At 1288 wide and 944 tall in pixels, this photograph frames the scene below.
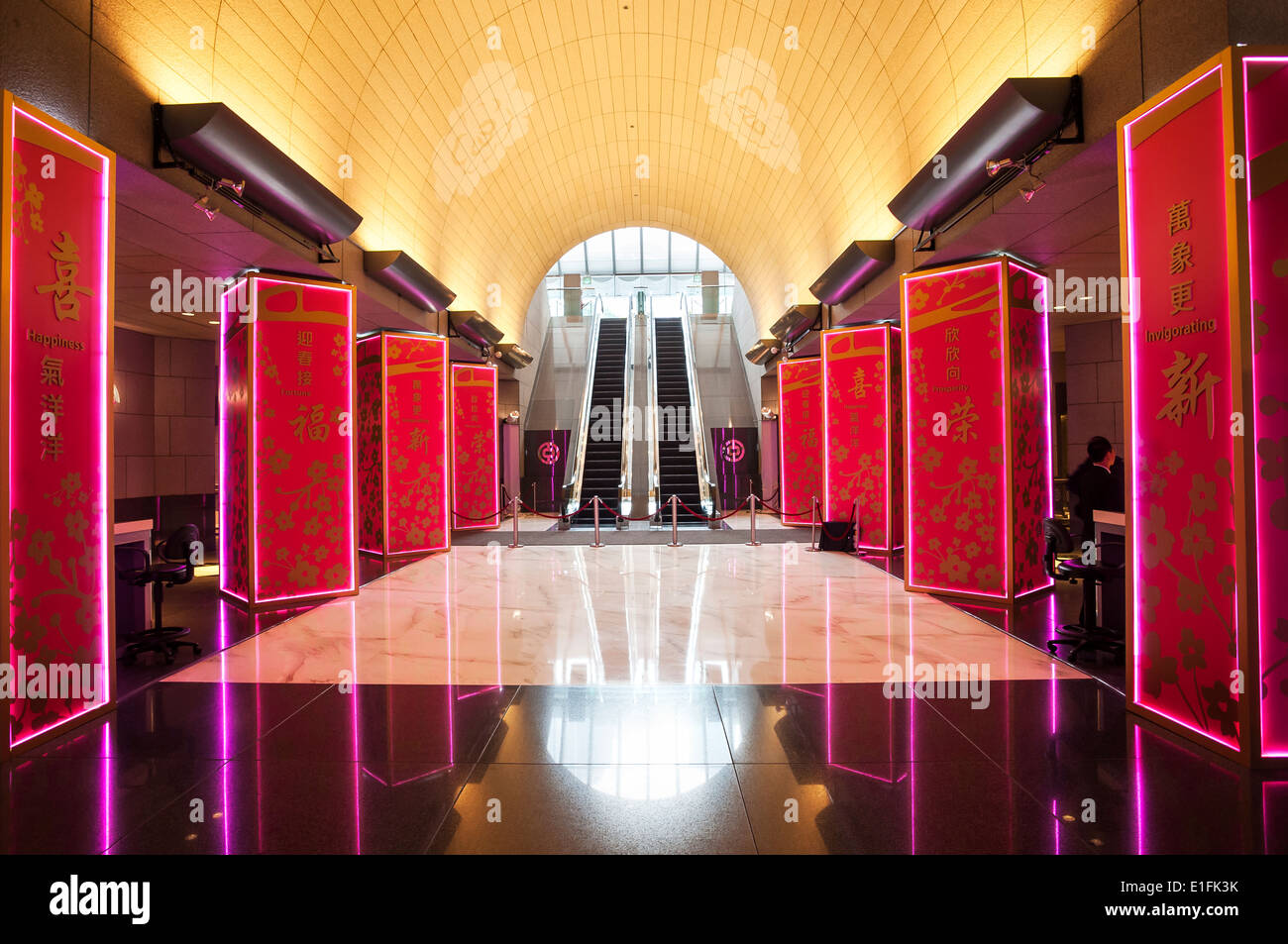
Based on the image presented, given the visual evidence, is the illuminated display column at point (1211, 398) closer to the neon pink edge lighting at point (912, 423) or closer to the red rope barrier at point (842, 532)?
the neon pink edge lighting at point (912, 423)

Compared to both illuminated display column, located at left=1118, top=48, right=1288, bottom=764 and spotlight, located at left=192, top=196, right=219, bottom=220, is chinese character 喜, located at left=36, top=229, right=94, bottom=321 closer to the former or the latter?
spotlight, located at left=192, top=196, right=219, bottom=220

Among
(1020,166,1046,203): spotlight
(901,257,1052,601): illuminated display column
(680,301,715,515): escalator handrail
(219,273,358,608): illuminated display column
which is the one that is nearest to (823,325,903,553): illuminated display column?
(901,257,1052,601): illuminated display column

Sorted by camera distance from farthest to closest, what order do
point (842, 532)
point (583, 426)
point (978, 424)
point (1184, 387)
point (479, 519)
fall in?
1. point (583, 426)
2. point (479, 519)
3. point (842, 532)
4. point (978, 424)
5. point (1184, 387)

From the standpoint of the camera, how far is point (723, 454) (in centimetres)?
1581

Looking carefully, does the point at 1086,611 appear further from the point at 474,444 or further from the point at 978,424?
the point at 474,444

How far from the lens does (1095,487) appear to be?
4766 mm

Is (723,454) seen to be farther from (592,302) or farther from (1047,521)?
(1047,521)

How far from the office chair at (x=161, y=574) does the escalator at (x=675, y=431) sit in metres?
8.04

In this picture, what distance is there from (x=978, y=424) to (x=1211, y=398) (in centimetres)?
285

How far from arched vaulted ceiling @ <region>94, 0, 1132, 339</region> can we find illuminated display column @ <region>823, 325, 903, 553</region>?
1.37 metres

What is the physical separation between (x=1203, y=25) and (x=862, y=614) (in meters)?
4.12

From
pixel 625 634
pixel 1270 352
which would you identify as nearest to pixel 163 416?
pixel 625 634

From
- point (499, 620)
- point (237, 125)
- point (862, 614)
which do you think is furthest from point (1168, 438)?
point (237, 125)
